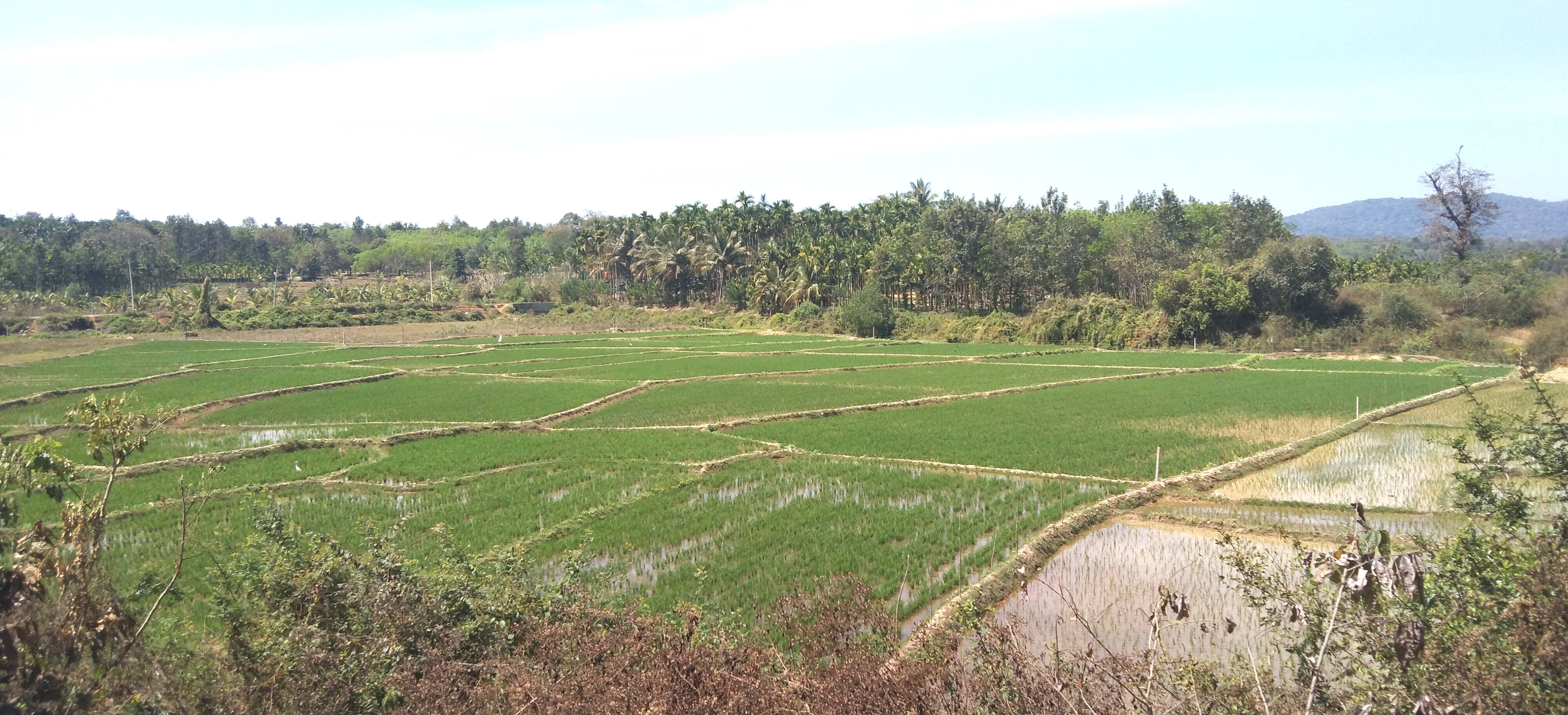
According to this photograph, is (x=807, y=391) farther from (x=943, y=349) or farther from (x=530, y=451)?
(x=943, y=349)

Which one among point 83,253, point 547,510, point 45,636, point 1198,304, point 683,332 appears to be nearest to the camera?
point 45,636

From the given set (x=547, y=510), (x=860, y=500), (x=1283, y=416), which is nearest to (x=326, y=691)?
(x=547, y=510)

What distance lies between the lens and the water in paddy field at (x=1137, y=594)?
759 centimetres

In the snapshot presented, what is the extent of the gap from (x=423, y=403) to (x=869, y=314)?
104 ft

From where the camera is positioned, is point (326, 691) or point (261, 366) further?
point (261, 366)

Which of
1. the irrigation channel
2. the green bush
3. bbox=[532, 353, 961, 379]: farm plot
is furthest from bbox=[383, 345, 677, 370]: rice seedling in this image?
the irrigation channel

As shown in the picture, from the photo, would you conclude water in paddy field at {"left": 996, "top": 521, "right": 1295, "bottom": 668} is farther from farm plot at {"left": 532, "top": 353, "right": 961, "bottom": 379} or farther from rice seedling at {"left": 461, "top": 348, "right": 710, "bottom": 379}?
rice seedling at {"left": 461, "top": 348, "right": 710, "bottom": 379}

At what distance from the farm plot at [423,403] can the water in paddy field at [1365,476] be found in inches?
647

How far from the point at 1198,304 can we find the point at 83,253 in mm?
81665

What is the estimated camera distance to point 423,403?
23875 mm

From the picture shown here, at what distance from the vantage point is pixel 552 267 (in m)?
85.0

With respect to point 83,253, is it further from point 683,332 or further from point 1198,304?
point 1198,304

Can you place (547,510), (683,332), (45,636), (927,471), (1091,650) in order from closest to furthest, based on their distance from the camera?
(45,636), (1091,650), (547,510), (927,471), (683,332)

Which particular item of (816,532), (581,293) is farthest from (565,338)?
(816,532)
